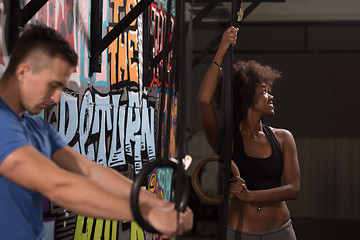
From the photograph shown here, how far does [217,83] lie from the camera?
2975mm

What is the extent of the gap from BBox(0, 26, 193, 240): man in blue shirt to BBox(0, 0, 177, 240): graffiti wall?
58cm

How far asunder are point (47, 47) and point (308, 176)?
10.7m

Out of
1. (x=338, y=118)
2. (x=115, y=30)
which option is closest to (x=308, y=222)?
(x=338, y=118)

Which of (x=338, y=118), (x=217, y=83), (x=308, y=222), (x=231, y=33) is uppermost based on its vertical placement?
(x=231, y=33)

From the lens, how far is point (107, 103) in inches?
154

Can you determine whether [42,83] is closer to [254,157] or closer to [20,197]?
[20,197]

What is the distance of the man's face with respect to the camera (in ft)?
5.54

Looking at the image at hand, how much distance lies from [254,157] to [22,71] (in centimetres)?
154

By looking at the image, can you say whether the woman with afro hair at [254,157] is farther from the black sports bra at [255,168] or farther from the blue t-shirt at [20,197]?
the blue t-shirt at [20,197]

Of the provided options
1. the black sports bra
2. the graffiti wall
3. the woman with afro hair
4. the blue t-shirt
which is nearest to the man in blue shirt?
the blue t-shirt

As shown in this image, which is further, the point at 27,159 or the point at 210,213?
the point at 210,213

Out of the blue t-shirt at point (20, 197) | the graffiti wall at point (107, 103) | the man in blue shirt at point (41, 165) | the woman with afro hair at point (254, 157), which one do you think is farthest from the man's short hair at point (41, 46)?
the woman with afro hair at point (254, 157)

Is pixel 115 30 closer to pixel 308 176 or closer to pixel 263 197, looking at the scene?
pixel 263 197

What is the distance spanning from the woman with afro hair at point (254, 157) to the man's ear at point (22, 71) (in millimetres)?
1179
